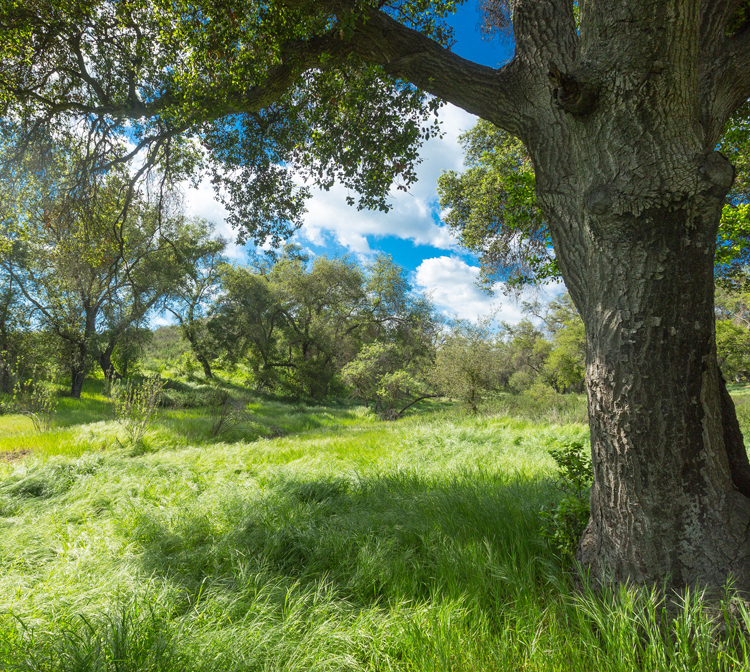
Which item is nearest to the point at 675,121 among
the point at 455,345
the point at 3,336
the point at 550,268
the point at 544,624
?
the point at 544,624

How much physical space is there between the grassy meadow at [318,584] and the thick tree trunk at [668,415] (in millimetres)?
189

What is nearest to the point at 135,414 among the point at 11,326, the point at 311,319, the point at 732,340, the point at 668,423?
the point at 668,423

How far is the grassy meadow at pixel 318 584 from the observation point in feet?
4.64

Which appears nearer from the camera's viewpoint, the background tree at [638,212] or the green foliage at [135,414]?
the background tree at [638,212]

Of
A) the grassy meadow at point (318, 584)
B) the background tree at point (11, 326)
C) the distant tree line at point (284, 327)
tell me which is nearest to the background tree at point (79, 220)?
the distant tree line at point (284, 327)

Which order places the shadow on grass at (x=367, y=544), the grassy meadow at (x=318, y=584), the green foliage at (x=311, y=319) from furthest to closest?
the green foliage at (x=311, y=319) < the shadow on grass at (x=367, y=544) < the grassy meadow at (x=318, y=584)

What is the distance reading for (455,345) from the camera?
15.2m

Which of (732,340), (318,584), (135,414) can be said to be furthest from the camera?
(732,340)

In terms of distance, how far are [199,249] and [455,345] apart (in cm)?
1826

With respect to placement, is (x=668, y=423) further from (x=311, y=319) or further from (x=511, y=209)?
(x=311, y=319)

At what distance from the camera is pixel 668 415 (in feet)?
5.50

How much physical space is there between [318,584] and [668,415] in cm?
218

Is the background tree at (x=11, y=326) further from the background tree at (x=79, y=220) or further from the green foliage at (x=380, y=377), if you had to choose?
the green foliage at (x=380, y=377)

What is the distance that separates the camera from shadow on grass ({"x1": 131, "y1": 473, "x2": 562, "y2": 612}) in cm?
198
